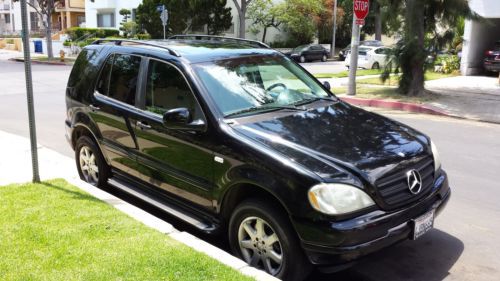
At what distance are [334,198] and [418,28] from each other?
12476 millimetres

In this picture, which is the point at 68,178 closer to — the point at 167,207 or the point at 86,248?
the point at 167,207

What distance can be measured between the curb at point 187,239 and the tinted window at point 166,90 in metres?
0.97

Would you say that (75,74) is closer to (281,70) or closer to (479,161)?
(281,70)

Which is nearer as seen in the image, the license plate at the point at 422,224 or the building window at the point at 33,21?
the license plate at the point at 422,224

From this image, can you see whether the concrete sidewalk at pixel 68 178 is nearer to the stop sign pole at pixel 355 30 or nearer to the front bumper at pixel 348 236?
the front bumper at pixel 348 236

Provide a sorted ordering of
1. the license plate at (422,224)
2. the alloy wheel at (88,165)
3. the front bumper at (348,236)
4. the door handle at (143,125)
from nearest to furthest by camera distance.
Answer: the front bumper at (348,236), the license plate at (422,224), the door handle at (143,125), the alloy wheel at (88,165)

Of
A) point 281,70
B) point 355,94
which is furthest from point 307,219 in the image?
point 355,94

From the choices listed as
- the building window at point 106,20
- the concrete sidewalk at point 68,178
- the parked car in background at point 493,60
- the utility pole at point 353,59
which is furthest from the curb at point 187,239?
the building window at point 106,20

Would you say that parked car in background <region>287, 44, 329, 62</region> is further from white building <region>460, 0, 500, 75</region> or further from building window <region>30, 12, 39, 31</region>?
building window <region>30, 12, 39, 31</region>

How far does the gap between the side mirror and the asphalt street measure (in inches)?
46.0

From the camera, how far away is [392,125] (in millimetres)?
4598

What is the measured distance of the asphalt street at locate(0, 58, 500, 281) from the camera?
4047 millimetres

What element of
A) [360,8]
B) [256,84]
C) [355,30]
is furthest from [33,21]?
[256,84]

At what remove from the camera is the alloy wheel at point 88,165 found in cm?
590
